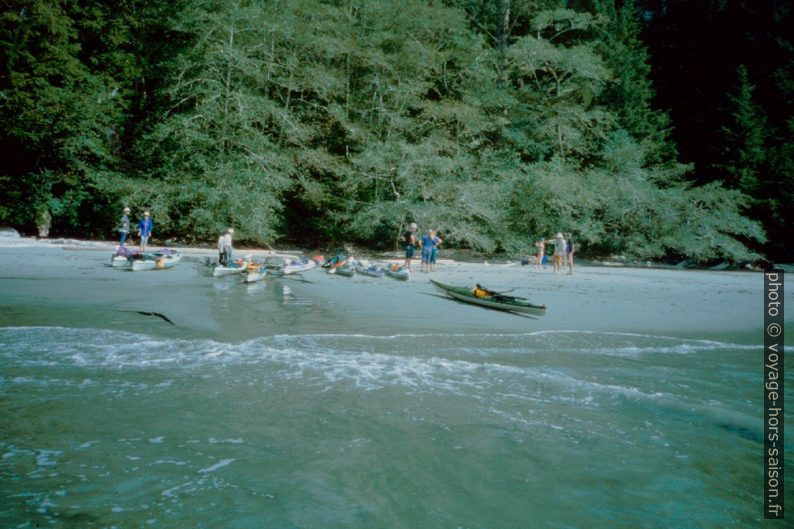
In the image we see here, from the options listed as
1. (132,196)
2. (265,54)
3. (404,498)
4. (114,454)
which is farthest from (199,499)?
(265,54)

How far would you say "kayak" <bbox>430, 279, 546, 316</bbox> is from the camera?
35.3ft

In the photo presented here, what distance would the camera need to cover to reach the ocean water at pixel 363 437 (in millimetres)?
3623

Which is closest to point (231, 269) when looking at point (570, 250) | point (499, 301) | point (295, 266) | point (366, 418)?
point (295, 266)

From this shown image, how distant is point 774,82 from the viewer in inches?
1163

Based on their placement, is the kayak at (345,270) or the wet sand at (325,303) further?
the kayak at (345,270)

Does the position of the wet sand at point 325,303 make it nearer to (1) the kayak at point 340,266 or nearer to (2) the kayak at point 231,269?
(2) the kayak at point 231,269

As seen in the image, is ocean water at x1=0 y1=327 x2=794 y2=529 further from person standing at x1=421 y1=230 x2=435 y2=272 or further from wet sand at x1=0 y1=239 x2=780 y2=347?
person standing at x1=421 y1=230 x2=435 y2=272

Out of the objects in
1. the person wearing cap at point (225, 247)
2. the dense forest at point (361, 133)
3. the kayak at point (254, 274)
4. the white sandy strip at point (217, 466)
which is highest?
the dense forest at point (361, 133)

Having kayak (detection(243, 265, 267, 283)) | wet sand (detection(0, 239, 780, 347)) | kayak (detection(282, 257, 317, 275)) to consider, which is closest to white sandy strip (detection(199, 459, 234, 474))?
wet sand (detection(0, 239, 780, 347))

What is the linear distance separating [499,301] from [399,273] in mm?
5181

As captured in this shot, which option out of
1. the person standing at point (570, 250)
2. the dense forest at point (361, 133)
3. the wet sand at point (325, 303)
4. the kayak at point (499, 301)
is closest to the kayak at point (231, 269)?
the wet sand at point (325, 303)

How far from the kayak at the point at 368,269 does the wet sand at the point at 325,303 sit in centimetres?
76

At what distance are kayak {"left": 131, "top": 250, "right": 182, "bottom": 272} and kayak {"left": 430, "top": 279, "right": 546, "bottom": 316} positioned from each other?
9.08 m

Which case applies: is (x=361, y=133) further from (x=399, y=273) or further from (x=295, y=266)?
(x=399, y=273)
